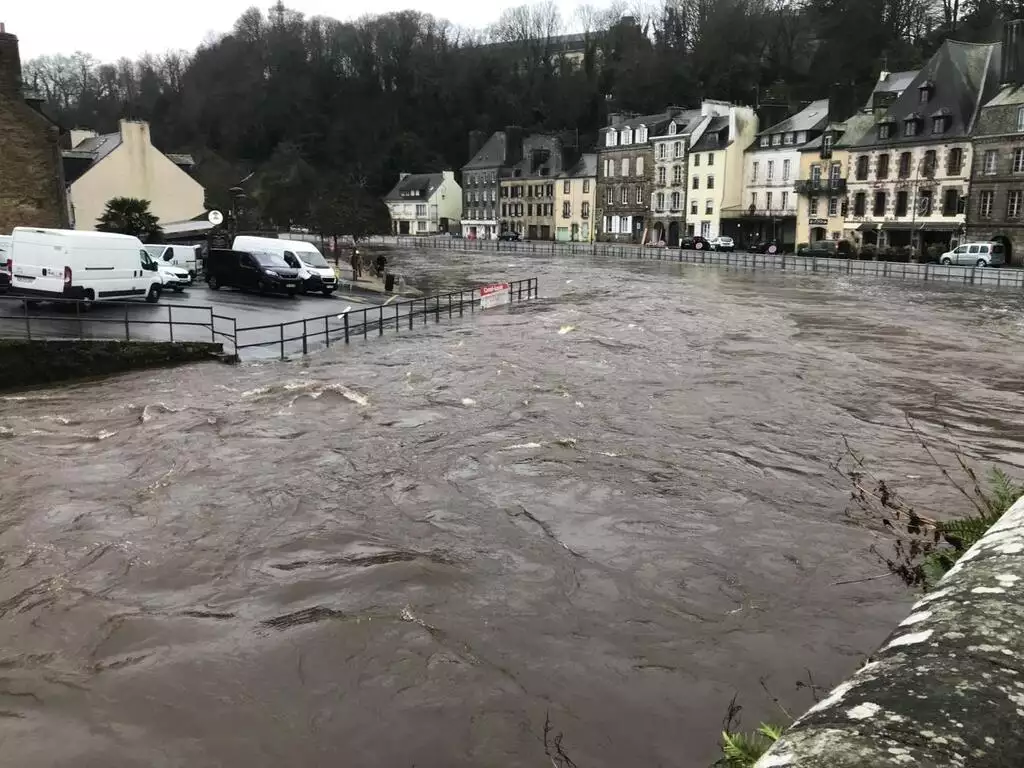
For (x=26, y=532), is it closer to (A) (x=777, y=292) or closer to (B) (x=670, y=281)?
(A) (x=777, y=292)

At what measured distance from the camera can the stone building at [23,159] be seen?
31828 millimetres

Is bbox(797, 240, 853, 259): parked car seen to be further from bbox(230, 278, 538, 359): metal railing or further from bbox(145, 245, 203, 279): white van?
bbox(145, 245, 203, 279): white van

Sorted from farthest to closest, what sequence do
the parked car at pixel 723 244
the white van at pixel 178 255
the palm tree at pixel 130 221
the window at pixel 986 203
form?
the parked car at pixel 723 244, the window at pixel 986 203, the palm tree at pixel 130 221, the white van at pixel 178 255

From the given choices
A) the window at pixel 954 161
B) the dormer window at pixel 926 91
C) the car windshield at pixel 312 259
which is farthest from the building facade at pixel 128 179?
the dormer window at pixel 926 91

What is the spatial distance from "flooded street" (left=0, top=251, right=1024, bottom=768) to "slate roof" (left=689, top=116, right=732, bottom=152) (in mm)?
56322

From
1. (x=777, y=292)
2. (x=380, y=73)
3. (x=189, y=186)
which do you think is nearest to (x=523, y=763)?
(x=777, y=292)

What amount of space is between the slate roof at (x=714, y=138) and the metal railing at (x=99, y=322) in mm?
57292

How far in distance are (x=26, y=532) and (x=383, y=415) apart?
697 centimetres

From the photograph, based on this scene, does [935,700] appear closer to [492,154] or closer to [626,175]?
[626,175]

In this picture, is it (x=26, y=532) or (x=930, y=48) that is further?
(x=930, y=48)

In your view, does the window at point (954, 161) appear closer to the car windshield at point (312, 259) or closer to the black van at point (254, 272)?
the car windshield at point (312, 259)

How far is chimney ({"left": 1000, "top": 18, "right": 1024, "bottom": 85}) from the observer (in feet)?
165

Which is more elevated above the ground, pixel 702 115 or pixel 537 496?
pixel 702 115

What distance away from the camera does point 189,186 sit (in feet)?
160
